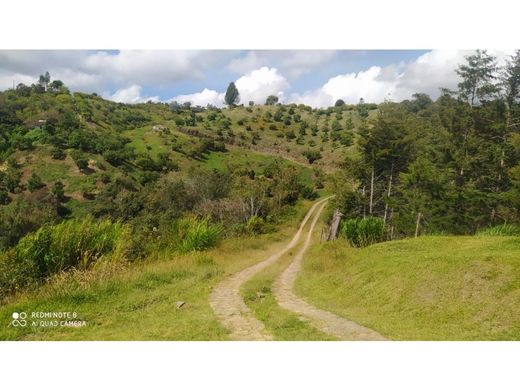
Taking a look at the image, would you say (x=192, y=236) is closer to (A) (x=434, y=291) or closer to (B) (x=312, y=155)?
(A) (x=434, y=291)

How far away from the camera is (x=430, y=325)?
21.7 feet

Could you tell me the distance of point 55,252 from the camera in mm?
8719

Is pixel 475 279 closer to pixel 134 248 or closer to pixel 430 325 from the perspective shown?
pixel 430 325

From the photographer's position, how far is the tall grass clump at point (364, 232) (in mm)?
17828

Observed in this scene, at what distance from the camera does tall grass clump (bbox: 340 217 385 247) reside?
17.8m

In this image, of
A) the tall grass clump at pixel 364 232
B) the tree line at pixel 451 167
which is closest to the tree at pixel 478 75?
the tree line at pixel 451 167

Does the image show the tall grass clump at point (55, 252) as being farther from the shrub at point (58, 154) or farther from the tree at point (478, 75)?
the shrub at point (58, 154)

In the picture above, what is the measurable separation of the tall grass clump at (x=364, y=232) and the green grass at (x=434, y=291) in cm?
609

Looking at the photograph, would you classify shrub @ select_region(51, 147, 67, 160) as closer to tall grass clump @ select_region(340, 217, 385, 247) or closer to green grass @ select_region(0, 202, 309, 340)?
tall grass clump @ select_region(340, 217, 385, 247)

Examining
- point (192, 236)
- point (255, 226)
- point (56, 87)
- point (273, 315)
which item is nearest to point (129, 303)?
point (273, 315)

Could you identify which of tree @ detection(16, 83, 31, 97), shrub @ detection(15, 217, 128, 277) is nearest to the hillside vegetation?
shrub @ detection(15, 217, 128, 277)

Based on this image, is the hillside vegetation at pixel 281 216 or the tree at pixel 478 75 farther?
the tree at pixel 478 75

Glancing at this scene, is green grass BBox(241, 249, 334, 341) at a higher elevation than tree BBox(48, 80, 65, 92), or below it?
below

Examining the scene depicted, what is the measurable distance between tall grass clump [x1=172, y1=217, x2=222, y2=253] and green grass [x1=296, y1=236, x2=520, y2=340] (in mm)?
5005
